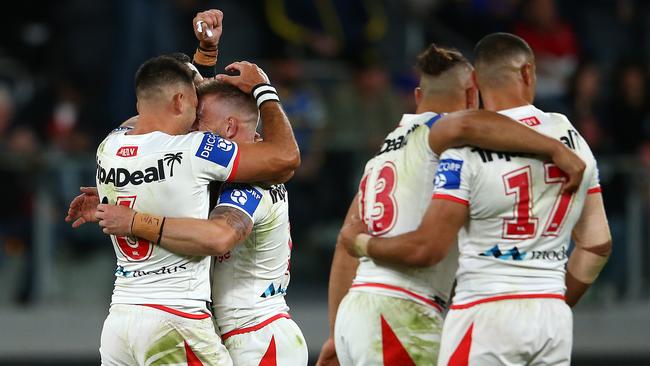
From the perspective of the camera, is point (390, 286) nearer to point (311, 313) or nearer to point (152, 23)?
point (311, 313)

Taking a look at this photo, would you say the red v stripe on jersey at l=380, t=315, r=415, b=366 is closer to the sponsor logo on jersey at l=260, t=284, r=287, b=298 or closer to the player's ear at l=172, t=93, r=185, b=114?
the sponsor logo on jersey at l=260, t=284, r=287, b=298

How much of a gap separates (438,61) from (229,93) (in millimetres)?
1092

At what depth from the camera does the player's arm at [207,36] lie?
5.71 metres

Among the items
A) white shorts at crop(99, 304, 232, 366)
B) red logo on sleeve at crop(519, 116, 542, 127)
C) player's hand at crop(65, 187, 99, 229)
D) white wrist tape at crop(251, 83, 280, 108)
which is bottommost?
white shorts at crop(99, 304, 232, 366)

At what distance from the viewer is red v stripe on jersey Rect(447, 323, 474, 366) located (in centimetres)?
526

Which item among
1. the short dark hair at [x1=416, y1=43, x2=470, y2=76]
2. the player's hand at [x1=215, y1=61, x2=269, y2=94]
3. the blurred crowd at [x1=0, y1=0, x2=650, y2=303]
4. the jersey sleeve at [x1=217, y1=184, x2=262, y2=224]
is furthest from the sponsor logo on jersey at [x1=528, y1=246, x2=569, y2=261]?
the blurred crowd at [x1=0, y1=0, x2=650, y2=303]

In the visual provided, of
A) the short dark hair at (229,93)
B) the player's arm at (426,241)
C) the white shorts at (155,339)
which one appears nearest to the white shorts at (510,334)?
the player's arm at (426,241)

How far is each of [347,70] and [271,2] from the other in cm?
112

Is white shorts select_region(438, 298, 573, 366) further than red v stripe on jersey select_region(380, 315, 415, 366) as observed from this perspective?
No

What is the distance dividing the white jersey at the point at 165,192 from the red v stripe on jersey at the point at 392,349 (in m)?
0.95

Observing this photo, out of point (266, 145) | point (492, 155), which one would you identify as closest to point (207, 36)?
point (266, 145)

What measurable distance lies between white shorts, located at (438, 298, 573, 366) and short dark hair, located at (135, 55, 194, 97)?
65.9 inches

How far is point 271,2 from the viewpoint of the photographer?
41.1ft

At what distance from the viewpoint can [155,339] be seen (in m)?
5.07
